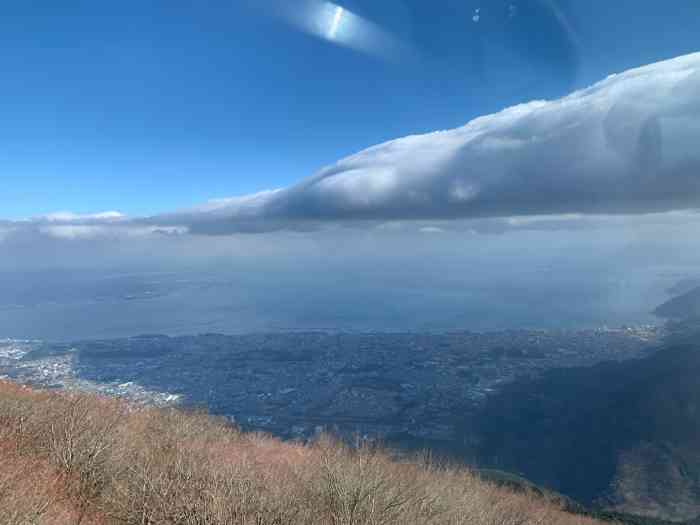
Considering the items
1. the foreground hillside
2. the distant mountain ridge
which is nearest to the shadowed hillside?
the foreground hillside

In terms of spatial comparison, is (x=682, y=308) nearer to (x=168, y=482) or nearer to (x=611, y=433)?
(x=611, y=433)

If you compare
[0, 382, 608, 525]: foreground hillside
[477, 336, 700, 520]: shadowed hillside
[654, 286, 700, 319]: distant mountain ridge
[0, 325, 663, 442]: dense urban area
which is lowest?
[654, 286, 700, 319]: distant mountain ridge

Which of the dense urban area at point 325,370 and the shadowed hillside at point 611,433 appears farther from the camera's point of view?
the dense urban area at point 325,370

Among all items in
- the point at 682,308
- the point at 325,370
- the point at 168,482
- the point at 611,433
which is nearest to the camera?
the point at 168,482

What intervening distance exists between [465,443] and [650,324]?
204ft

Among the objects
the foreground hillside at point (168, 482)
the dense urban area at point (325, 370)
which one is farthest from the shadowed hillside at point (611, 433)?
the foreground hillside at point (168, 482)

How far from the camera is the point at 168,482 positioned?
23.0ft

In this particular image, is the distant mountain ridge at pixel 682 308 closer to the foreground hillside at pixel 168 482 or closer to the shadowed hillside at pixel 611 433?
the shadowed hillside at pixel 611 433

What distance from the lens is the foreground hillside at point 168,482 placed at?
20.5ft

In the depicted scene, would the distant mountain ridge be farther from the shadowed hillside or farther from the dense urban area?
the shadowed hillside

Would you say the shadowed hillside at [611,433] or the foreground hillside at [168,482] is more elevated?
the foreground hillside at [168,482]

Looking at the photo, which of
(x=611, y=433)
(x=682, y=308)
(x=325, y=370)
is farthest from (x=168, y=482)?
(x=682, y=308)

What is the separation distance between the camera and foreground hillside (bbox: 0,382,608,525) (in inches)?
246

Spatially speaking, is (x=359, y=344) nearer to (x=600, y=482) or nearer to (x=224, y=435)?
(x=600, y=482)
